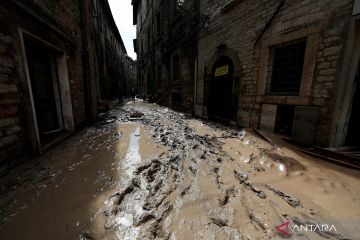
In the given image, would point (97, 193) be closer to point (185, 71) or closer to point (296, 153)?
point (296, 153)

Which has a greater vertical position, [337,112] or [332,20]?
[332,20]

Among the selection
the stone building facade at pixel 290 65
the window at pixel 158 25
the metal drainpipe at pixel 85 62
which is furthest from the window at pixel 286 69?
the window at pixel 158 25

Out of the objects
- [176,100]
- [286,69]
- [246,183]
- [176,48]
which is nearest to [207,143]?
[246,183]

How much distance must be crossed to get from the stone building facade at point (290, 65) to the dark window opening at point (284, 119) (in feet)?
0.07

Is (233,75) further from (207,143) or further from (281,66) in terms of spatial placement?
(207,143)

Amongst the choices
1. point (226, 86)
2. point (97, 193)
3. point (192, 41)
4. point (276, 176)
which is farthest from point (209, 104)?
point (97, 193)

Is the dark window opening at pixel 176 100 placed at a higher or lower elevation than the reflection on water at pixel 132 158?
higher

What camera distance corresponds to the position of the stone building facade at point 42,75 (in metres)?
2.36

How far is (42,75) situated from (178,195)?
4.14 metres

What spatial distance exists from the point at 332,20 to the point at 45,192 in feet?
17.8

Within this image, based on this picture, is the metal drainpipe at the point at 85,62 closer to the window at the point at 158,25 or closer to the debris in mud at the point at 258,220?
the debris in mud at the point at 258,220

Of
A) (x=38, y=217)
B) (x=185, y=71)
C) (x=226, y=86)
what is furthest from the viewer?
(x=185, y=71)

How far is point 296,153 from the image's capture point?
10.5 feet

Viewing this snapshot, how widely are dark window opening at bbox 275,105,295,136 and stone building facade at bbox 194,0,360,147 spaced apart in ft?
0.07
